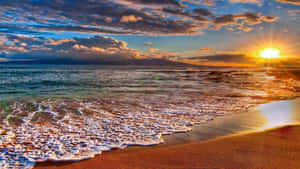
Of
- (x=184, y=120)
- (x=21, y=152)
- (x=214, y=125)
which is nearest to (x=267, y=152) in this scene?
Answer: (x=214, y=125)

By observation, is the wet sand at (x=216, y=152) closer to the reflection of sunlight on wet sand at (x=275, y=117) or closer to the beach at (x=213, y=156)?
the beach at (x=213, y=156)

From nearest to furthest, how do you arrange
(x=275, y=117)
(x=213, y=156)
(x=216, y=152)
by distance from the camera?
(x=213, y=156), (x=216, y=152), (x=275, y=117)

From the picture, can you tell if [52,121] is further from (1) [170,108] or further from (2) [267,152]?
(2) [267,152]

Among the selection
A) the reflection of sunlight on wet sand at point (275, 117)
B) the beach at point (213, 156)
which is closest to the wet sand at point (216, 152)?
the beach at point (213, 156)

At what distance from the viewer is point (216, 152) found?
12.8ft

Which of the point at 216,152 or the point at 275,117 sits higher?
the point at 275,117

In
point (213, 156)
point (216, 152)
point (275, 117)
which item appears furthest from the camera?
point (275, 117)

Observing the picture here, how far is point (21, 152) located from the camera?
13.3 feet

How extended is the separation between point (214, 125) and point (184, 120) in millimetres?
1025

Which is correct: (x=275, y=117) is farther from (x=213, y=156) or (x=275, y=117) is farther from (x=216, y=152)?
(x=213, y=156)

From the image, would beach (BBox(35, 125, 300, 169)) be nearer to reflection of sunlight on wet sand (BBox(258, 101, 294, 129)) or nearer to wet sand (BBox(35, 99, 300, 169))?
wet sand (BBox(35, 99, 300, 169))

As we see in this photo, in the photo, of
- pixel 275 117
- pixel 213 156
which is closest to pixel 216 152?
pixel 213 156

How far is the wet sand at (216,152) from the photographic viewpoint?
11.2ft

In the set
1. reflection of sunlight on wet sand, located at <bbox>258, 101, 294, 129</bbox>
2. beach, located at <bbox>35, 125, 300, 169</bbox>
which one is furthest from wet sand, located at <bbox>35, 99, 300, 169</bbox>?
reflection of sunlight on wet sand, located at <bbox>258, 101, 294, 129</bbox>
